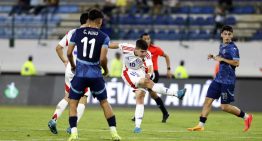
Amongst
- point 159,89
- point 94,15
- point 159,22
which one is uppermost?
point 94,15

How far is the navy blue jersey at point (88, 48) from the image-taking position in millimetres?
14000

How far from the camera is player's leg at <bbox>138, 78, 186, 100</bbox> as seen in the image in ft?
53.8

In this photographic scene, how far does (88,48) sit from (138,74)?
3423mm

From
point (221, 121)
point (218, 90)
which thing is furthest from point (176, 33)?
point (218, 90)

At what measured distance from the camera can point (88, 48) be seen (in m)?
14.0

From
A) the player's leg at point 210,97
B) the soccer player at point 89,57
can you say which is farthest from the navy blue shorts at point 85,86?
the player's leg at point 210,97

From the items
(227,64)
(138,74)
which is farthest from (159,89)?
Result: (227,64)

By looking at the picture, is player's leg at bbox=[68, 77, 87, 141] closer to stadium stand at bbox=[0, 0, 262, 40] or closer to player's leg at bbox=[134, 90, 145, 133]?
player's leg at bbox=[134, 90, 145, 133]

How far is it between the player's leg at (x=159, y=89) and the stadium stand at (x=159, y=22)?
57.4ft

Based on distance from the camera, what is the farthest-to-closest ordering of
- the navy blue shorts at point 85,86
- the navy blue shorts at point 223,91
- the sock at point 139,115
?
the navy blue shorts at point 223,91 → the sock at point 139,115 → the navy blue shorts at point 85,86

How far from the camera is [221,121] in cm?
2147

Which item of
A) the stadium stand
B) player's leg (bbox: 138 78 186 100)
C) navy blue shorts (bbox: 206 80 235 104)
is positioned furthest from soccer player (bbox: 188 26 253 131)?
the stadium stand

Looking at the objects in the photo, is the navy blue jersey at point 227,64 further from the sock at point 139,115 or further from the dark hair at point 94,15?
the dark hair at point 94,15

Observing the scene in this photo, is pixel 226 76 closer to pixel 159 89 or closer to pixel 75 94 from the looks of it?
pixel 159 89
